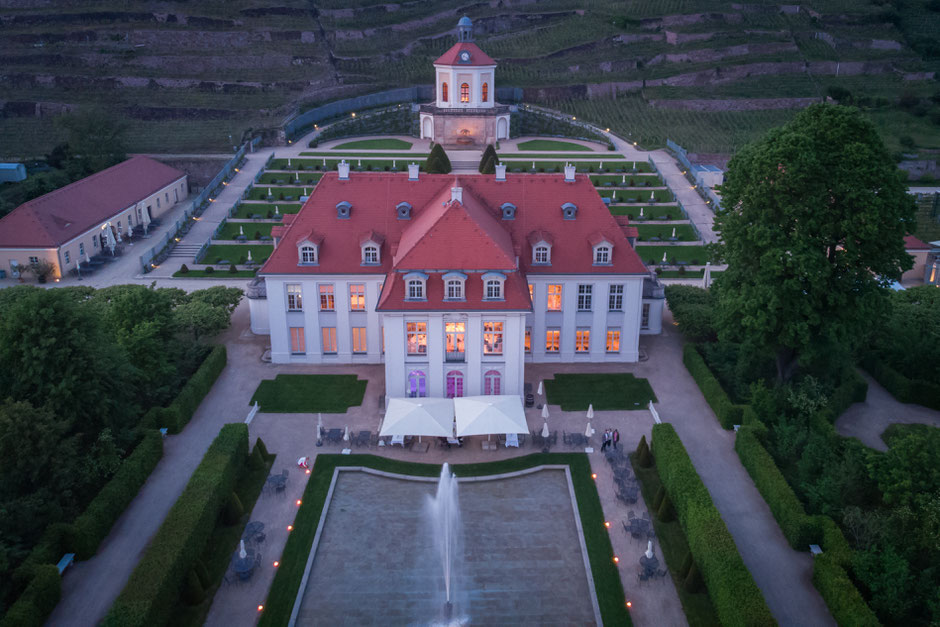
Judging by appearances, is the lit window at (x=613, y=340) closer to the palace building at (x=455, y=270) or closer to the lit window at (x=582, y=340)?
the palace building at (x=455, y=270)

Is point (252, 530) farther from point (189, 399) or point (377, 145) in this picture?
point (377, 145)

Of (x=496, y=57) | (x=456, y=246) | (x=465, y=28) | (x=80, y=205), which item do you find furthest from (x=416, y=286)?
(x=496, y=57)

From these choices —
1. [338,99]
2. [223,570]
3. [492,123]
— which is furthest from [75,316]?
[338,99]

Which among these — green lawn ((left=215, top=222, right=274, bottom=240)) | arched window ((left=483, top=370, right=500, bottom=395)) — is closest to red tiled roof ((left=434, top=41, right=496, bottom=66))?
green lawn ((left=215, top=222, right=274, bottom=240))

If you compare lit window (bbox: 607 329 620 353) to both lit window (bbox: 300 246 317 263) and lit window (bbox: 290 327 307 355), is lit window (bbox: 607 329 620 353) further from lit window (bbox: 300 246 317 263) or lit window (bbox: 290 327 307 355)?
lit window (bbox: 290 327 307 355)

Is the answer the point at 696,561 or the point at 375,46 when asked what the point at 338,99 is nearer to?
the point at 375,46

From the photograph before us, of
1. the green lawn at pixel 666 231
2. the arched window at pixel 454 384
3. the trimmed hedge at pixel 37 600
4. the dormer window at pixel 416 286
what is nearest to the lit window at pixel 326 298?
the dormer window at pixel 416 286
